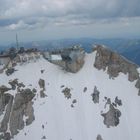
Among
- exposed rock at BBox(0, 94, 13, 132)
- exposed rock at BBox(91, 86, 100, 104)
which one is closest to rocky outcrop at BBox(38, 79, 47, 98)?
exposed rock at BBox(0, 94, 13, 132)

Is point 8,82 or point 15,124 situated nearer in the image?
point 15,124

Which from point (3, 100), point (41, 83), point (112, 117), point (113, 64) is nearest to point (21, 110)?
point (3, 100)

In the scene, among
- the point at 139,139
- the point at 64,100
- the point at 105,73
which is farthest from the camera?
the point at 105,73

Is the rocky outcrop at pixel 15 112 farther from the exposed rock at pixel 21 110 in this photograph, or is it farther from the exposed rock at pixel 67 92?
the exposed rock at pixel 67 92

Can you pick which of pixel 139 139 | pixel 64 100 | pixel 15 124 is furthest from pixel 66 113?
pixel 139 139

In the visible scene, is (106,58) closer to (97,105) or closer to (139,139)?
(97,105)

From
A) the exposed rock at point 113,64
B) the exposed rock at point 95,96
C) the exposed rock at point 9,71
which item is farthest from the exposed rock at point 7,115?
the exposed rock at point 113,64

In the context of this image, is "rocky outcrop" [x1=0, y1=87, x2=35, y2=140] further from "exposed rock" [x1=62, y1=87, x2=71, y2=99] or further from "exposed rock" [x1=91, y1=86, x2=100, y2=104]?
"exposed rock" [x1=91, y1=86, x2=100, y2=104]
